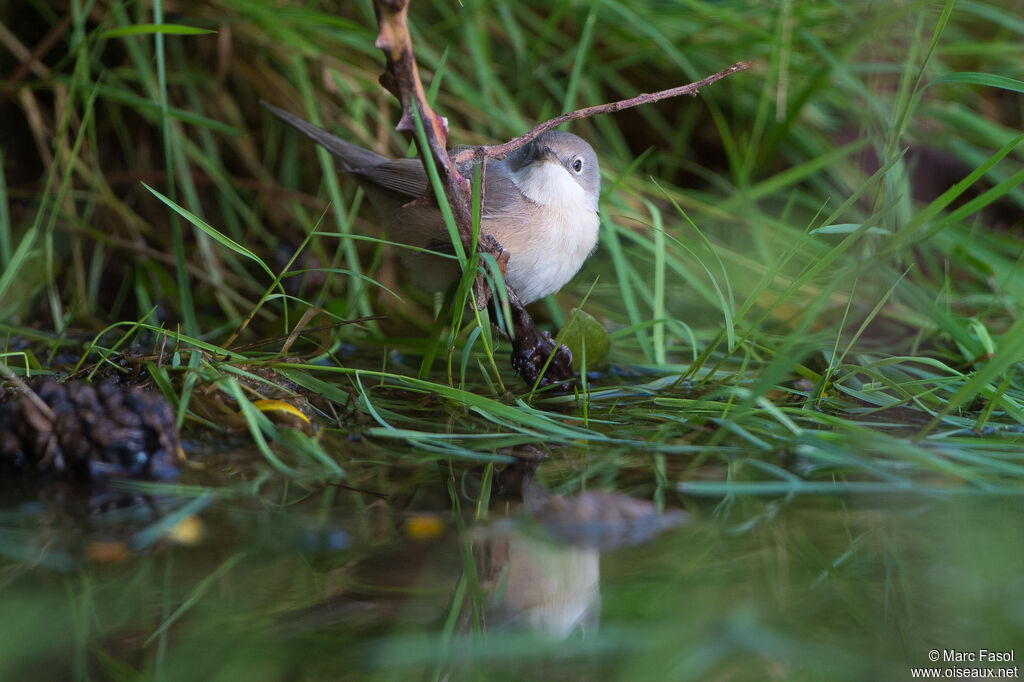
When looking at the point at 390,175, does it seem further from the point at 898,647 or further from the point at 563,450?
the point at 898,647

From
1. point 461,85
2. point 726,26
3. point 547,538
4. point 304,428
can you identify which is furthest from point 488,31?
point 547,538

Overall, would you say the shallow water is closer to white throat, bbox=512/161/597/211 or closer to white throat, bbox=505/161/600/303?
white throat, bbox=505/161/600/303

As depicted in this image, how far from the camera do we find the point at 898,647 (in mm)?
1140

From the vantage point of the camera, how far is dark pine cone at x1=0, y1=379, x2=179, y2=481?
1.65 m

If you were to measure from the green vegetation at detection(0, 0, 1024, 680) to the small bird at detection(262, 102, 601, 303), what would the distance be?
163 mm

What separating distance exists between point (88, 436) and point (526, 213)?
4.14ft

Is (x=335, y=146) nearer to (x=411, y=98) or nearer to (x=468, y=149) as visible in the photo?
(x=468, y=149)

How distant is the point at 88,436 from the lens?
1.67 metres

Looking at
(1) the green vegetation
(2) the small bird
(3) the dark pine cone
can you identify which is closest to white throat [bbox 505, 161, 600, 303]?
(2) the small bird

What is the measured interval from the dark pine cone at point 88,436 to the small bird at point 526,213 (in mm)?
905

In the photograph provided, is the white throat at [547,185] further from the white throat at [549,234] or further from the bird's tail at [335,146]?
the bird's tail at [335,146]

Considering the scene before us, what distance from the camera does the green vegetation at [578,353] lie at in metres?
1.19

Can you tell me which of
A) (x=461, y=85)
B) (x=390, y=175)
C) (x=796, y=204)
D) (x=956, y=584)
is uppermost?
(x=461, y=85)

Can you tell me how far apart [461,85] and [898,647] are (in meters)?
2.67
